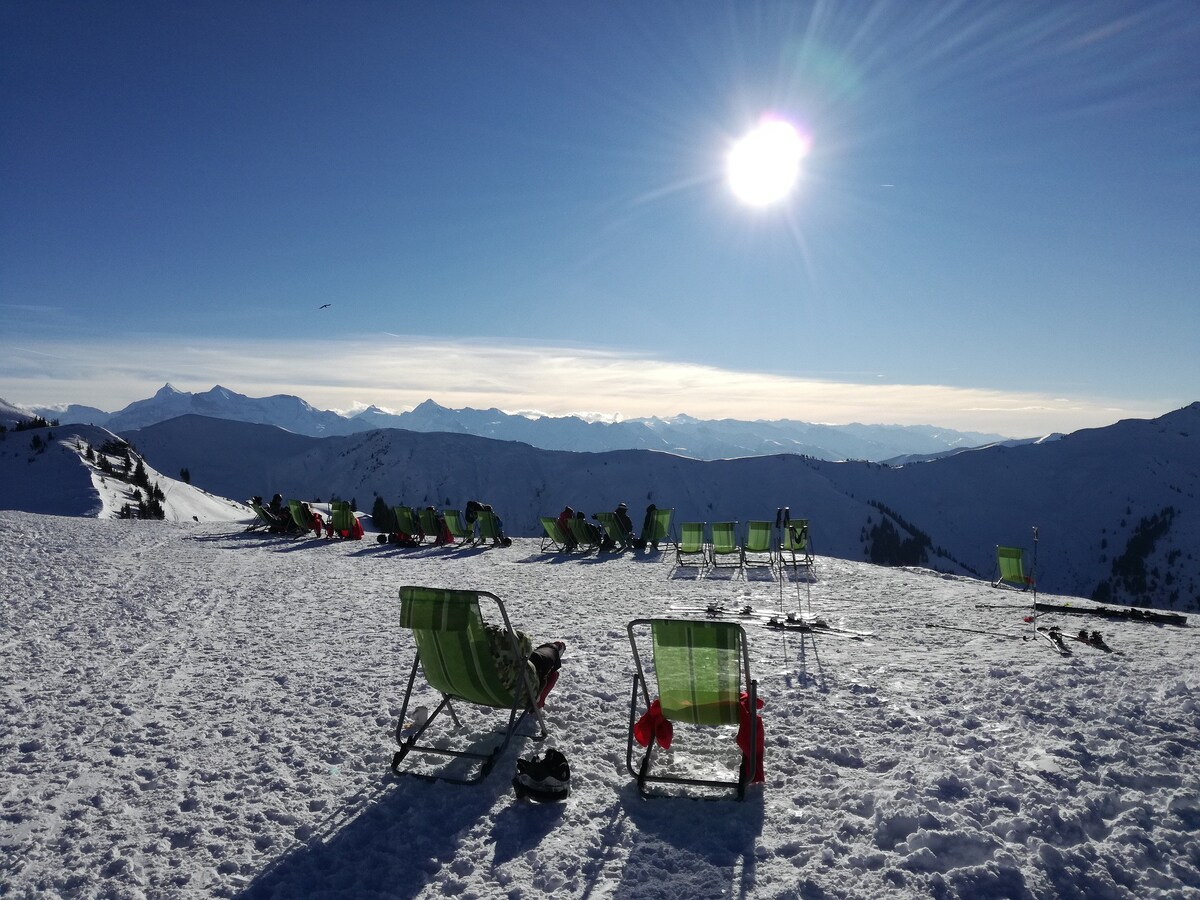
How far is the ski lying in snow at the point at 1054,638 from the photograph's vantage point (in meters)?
7.95

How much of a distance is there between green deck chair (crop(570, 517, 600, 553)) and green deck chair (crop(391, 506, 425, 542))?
5196 mm

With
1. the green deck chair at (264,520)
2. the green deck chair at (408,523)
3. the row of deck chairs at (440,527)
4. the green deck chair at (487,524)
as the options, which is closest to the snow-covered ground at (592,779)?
the green deck chair at (408,523)

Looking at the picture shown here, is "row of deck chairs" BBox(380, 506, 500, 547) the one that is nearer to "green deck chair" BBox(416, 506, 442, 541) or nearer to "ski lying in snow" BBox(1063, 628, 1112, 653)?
"green deck chair" BBox(416, 506, 442, 541)

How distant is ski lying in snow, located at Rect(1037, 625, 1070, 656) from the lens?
313 inches

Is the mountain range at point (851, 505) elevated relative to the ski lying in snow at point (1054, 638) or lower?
lower

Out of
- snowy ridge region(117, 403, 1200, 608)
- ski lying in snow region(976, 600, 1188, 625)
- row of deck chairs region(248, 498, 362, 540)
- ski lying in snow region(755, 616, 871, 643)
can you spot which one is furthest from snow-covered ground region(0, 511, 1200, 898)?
snowy ridge region(117, 403, 1200, 608)

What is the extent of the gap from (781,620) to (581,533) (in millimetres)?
11192

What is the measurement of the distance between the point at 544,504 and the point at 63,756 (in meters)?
165

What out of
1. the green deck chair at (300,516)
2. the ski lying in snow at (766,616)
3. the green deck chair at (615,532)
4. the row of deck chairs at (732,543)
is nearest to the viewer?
the ski lying in snow at (766,616)

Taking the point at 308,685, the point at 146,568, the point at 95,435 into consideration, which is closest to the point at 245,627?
the point at 308,685

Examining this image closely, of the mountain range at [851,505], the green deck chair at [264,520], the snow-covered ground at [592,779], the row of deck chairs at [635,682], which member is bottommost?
the mountain range at [851,505]

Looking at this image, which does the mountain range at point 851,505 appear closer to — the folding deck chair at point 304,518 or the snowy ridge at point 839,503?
the snowy ridge at point 839,503

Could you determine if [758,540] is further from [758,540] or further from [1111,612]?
[1111,612]

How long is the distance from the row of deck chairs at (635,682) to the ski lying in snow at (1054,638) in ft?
17.6
